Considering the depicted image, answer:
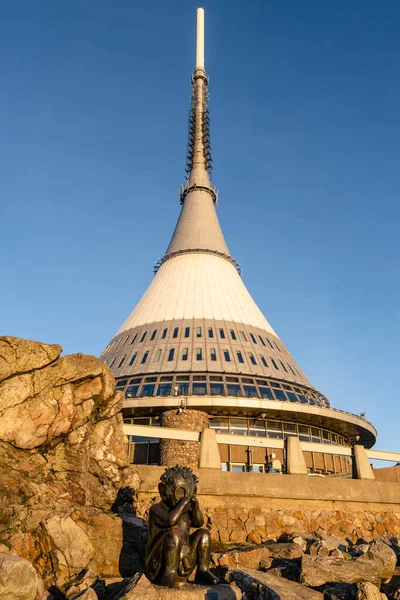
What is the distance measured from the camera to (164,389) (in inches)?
1180

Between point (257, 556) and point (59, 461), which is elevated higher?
point (59, 461)

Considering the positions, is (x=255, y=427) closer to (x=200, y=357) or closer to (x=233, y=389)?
(x=233, y=389)

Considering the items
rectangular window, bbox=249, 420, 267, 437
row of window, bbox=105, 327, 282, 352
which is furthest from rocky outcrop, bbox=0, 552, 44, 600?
row of window, bbox=105, 327, 282, 352

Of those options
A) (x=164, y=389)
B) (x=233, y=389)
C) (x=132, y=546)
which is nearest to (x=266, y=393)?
(x=233, y=389)

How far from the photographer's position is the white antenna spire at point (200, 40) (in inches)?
2512

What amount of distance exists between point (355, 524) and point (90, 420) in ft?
30.8

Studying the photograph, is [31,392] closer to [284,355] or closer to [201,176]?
[284,355]

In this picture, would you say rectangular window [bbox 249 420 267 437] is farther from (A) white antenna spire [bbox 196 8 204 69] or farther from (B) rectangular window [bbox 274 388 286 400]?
(A) white antenna spire [bbox 196 8 204 69]

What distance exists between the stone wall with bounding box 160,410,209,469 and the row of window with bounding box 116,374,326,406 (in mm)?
1440

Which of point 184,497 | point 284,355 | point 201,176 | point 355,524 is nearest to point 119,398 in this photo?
point 184,497

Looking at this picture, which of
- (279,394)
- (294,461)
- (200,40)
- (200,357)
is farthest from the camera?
(200,40)

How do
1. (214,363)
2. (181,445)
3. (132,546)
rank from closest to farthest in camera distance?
(132,546), (181,445), (214,363)

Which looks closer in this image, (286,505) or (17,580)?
(17,580)

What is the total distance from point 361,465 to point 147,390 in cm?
1495
